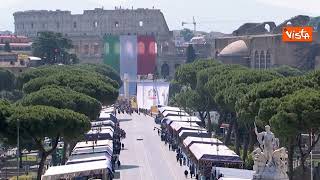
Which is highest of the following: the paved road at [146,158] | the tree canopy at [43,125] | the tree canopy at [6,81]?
the tree canopy at [43,125]

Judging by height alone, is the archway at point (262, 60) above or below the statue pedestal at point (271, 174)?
below

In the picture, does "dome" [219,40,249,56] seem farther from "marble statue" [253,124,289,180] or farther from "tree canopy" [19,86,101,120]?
"marble statue" [253,124,289,180]

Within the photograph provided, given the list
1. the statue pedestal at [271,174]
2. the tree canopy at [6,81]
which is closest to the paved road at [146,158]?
the statue pedestal at [271,174]

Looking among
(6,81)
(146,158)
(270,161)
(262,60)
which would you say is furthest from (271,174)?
(262,60)

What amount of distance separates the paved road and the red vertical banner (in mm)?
75537

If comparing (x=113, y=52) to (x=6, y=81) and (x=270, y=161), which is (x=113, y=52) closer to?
(x=6, y=81)

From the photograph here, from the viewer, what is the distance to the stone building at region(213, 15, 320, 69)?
167m

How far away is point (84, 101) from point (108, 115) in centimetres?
2381

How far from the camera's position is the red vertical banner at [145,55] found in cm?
19050

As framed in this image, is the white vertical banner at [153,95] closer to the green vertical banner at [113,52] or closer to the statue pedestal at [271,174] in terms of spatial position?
the green vertical banner at [113,52]

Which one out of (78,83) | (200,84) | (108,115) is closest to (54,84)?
(78,83)

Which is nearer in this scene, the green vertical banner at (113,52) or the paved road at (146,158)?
the paved road at (146,158)

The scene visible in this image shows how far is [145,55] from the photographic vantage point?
192125 mm

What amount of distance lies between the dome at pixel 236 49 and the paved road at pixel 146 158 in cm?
6625
